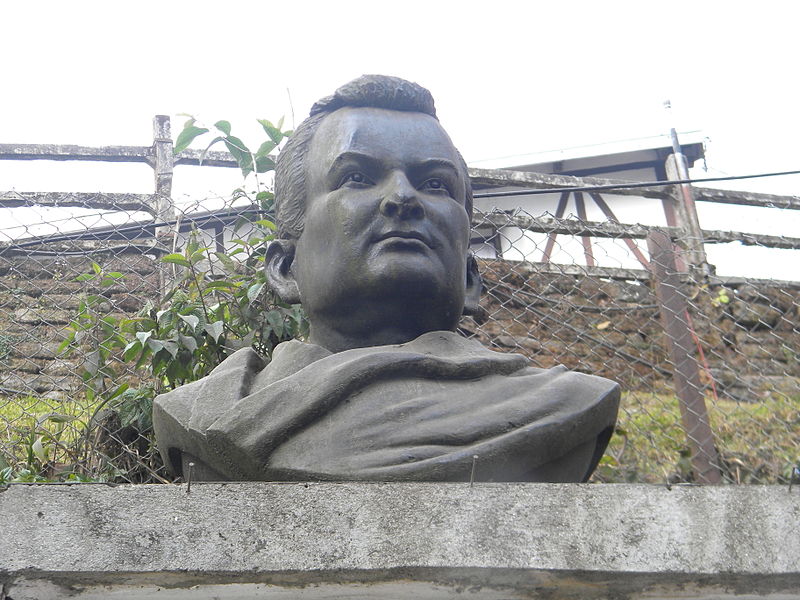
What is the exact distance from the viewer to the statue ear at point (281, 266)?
9.72 ft

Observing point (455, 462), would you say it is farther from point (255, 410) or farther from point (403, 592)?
point (255, 410)

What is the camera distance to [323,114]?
3.01 metres

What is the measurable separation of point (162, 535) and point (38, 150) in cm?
576

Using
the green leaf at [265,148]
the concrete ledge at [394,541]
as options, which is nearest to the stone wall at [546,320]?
the green leaf at [265,148]

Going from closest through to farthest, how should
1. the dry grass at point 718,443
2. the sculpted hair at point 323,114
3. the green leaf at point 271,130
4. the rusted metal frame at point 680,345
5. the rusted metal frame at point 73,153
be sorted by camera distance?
the sculpted hair at point 323,114, the green leaf at point 271,130, the rusted metal frame at point 680,345, the dry grass at point 718,443, the rusted metal frame at point 73,153

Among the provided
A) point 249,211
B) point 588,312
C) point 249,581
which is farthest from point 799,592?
point 588,312

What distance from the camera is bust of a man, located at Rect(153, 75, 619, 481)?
230cm

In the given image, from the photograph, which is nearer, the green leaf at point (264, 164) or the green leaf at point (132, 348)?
the green leaf at point (132, 348)

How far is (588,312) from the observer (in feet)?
20.9

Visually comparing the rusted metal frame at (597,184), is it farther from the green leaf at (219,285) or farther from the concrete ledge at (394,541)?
the concrete ledge at (394,541)

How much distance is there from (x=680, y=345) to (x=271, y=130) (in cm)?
199

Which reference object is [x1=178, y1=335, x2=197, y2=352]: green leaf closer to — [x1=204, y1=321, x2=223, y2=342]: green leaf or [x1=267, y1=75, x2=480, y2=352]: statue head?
[x1=204, y1=321, x2=223, y2=342]: green leaf

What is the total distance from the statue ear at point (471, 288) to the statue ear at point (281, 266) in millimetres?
510

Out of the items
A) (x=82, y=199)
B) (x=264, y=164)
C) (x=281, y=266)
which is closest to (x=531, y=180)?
(x=82, y=199)
